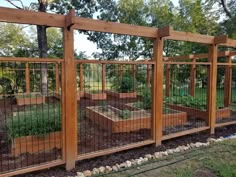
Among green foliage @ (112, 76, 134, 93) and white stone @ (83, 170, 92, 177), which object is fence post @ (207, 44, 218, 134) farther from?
green foliage @ (112, 76, 134, 93)

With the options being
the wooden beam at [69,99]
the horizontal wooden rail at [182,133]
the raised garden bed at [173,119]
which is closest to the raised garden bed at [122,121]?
the raised garden bed at [173,119]

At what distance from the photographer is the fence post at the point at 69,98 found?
9.05 feet

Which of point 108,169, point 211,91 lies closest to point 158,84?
point 211,91

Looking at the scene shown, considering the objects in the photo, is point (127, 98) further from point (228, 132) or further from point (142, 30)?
point (142, 30)

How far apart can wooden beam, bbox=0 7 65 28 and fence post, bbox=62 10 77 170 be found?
0.42 ft

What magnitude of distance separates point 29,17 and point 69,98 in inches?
42.7

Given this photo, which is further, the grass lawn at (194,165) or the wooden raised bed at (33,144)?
the wooden raised bed at (33,144)

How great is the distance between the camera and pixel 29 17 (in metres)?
2.50

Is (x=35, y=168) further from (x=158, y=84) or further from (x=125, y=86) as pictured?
(x=125, y=86)

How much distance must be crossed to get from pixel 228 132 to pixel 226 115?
4.03 ft

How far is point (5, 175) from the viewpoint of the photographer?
2492 millimetres

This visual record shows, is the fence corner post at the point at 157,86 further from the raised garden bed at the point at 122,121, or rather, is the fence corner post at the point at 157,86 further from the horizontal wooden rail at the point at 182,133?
the raised garden bed at the point at 122,121

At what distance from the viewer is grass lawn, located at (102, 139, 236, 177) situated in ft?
8.72

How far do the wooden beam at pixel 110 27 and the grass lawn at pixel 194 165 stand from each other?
1944mm
